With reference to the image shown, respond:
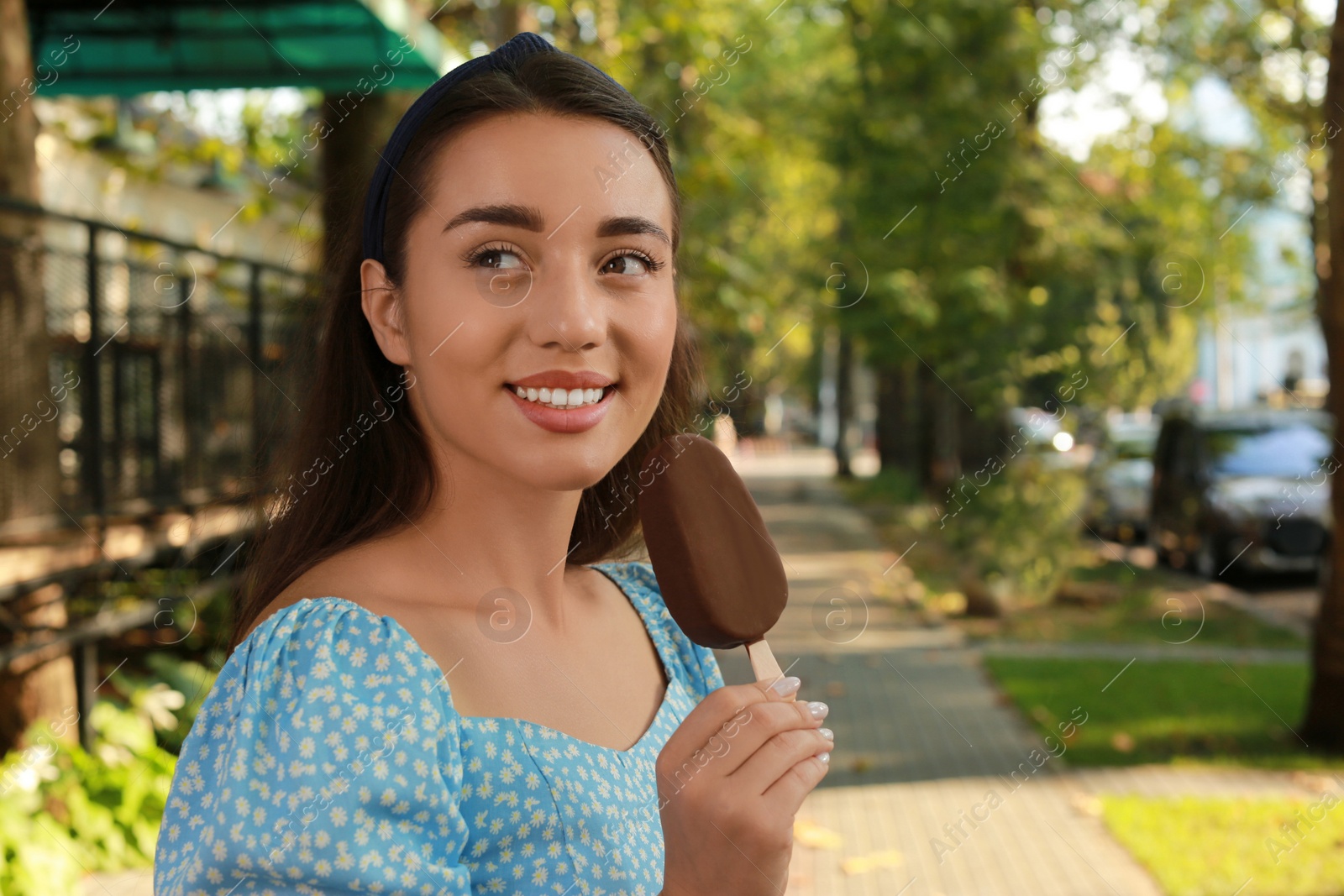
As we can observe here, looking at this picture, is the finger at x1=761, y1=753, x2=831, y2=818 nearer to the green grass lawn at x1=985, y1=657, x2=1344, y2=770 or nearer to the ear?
the ear

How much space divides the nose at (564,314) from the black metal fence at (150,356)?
10.5ft

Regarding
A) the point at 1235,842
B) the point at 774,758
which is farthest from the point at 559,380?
the point at 1235,842

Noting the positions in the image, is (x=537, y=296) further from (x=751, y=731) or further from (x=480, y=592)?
(x=751, y=731)

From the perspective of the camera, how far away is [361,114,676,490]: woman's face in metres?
1.50

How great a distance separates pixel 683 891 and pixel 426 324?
0.76 m

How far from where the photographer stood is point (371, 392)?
175 centimetres

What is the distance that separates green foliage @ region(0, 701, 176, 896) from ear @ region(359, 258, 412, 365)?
11.3ft

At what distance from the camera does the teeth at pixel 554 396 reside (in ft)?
4.99

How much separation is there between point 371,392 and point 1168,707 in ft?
23.8

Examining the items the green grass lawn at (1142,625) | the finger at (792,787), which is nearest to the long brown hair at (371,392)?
the finger at (792,787)

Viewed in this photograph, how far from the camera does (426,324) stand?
5.10 ft

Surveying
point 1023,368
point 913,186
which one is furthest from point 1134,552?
point 913,186

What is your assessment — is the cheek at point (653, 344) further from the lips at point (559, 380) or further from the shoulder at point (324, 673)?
the shoulder at point (324, 673)

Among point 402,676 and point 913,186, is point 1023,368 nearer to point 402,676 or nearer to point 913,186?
point 913,186
